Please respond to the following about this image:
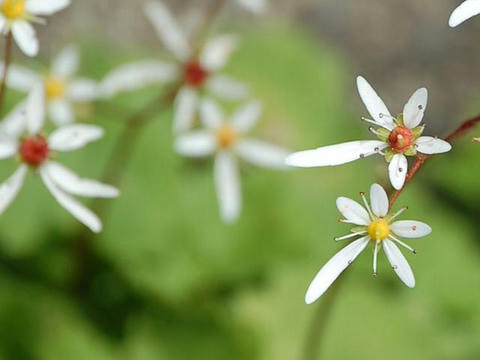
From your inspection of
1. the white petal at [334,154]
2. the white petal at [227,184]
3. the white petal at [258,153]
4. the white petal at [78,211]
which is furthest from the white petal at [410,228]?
the white petal at [258,153]

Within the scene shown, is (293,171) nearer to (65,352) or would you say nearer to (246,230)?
(246,230)

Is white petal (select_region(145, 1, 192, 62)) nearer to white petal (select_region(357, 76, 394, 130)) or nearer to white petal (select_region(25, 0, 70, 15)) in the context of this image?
white petal (select_region(25, 0, 70, 15))

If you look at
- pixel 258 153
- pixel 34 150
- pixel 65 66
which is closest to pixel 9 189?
pixel 34 150

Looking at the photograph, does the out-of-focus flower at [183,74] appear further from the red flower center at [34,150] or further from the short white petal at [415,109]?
the short white petal at [415,109]

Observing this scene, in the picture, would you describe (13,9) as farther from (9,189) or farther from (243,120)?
(243,120)

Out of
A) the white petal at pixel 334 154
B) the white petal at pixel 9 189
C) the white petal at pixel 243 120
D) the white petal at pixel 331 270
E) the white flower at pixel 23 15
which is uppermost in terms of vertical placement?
the white petal at pixel 243 120

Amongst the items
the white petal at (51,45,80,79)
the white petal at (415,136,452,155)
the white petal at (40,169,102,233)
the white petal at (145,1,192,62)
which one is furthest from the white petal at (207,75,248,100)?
the white petal at (415,136,452,155)
